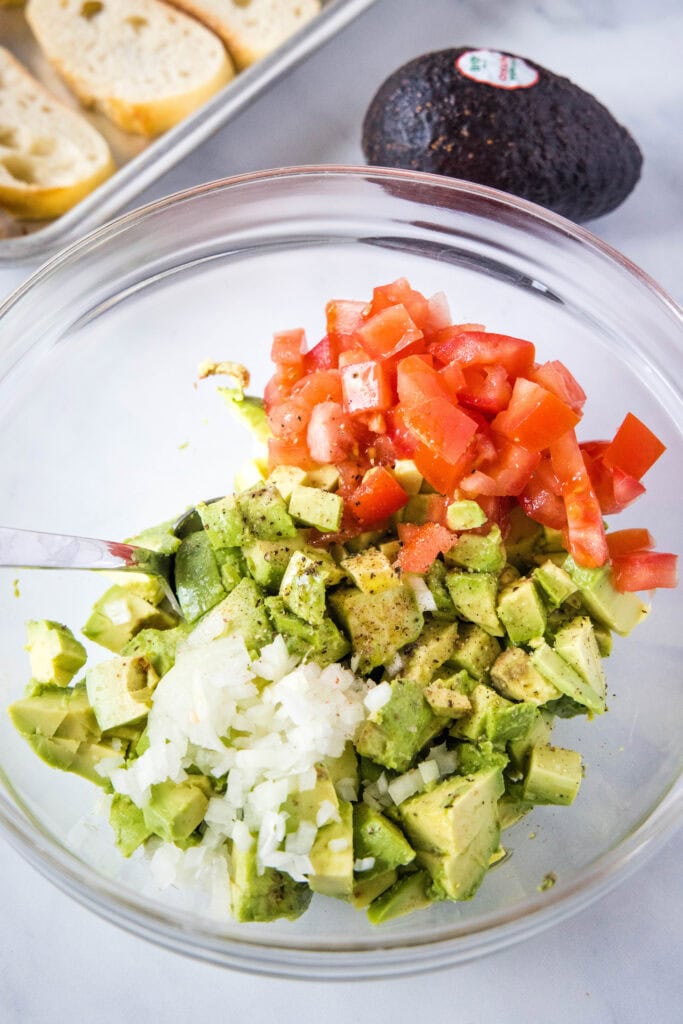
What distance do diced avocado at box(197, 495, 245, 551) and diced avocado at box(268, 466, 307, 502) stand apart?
9 cm

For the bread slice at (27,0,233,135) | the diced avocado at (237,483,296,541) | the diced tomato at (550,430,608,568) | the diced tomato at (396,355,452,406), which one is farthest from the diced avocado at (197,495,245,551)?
the bread slice at (27,0,233,135)

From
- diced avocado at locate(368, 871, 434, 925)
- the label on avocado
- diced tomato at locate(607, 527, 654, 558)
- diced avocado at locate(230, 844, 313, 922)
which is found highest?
the label on avocado

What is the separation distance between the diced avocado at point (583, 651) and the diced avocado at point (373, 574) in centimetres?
33

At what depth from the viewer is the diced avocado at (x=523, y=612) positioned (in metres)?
1.76

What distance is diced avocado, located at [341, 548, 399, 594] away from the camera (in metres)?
1.74

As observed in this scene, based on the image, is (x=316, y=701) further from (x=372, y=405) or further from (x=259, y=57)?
(x=259, y=57)

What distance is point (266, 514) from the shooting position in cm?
182

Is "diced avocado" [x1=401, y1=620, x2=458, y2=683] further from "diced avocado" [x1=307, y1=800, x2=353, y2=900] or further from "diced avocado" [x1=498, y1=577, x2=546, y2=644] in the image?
"diced avocado" [x1=307, y1=800, x2=353, y2=900]

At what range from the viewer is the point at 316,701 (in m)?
1.70

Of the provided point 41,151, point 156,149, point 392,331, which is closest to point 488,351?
point 392,331

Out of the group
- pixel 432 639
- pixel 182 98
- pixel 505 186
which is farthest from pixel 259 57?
pixel 432 639

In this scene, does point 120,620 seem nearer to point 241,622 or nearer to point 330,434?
point 241,622

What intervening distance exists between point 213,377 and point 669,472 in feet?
3.42

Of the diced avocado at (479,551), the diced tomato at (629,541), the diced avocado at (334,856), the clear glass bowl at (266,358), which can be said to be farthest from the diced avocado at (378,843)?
the diced tomato at (629,541)
